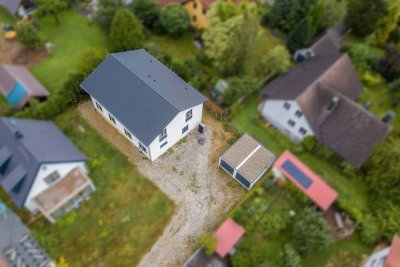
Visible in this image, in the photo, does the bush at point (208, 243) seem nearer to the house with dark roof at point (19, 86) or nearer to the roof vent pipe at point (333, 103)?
the roof vent pipe at point (333, 103)

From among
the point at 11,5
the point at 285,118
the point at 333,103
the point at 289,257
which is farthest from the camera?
the point at 11,5

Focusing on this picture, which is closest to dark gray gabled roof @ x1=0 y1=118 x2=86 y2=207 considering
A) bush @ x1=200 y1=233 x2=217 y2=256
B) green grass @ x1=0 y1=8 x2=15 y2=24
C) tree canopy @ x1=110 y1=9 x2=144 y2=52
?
bush @ x1=200 y1=233 x2=217 y2=256

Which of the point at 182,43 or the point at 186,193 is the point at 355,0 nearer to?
the point at 182,43

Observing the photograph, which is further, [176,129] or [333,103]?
[333,103]

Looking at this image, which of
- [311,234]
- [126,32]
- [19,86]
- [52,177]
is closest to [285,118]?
[311,234]

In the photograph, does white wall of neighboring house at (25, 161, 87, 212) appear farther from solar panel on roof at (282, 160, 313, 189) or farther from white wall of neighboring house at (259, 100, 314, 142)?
white wall of neighboring house at (259, 100, 314, 142)

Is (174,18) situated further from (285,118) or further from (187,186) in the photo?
(187,186)

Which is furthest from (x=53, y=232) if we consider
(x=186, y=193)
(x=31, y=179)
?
(x=186, y=193)
